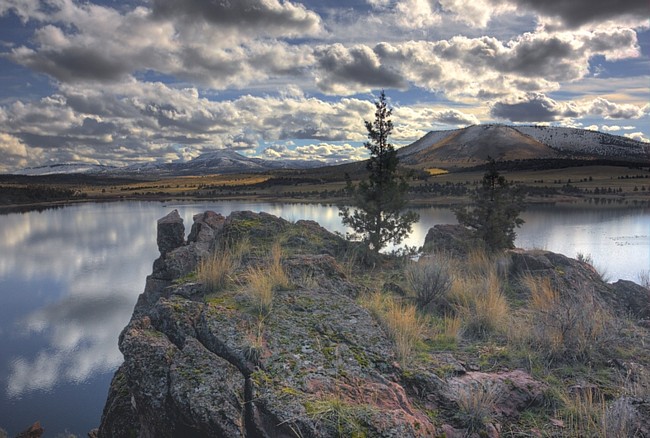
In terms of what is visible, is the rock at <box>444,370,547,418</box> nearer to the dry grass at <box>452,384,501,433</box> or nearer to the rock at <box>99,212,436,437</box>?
the dry grass at <box>452,384,501,433</box>

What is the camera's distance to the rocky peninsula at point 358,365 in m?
3.65

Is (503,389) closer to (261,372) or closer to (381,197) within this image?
(261,372)

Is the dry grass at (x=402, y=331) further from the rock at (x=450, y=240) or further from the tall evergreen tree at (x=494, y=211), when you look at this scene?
the tall evergreen tree at (x=494, y=211)

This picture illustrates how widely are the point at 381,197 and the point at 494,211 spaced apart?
472cm

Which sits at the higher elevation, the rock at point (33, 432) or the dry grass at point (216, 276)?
the dry grass at point (216, 276)

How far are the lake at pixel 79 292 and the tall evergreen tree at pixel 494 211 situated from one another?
13.9ft

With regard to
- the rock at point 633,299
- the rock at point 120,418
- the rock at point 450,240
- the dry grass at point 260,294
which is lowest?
the rock at point 120,418

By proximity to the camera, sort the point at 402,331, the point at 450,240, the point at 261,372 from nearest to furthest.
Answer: the point at 261,372
the point at 402,331
the point at 450,240

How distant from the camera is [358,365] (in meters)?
4.41

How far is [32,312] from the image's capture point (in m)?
22.1

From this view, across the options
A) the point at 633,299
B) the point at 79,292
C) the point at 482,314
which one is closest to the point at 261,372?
the point at 482,314

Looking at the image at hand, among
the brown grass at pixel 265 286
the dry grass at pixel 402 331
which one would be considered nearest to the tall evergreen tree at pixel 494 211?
the dry grass at pixel 402 331

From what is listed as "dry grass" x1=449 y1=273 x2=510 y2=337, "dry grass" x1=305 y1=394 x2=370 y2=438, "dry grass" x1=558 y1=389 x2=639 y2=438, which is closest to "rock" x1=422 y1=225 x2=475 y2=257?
"dry grass" x1=449 y1=273 x2=510 y2=337

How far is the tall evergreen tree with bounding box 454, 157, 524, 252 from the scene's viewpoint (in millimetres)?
16562
